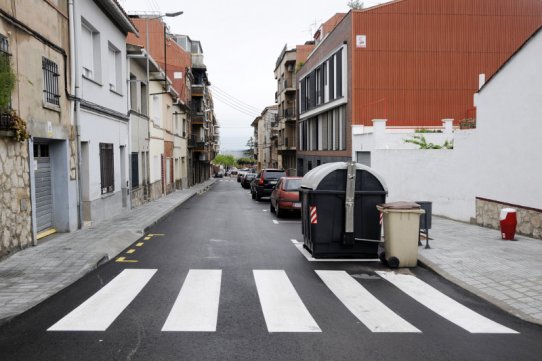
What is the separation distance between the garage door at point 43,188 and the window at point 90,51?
11.6 feet

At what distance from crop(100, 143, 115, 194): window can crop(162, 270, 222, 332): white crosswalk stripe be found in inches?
353

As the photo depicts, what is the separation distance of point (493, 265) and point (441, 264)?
91 centimetres

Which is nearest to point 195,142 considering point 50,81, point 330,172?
point 50,81

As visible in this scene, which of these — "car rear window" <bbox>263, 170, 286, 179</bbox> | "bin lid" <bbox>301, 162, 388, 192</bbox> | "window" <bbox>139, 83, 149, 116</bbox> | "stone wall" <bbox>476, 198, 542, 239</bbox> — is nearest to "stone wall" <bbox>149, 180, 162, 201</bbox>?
"window" <bbox>139, 83, 149, 116</bbox>

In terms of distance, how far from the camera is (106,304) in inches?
260

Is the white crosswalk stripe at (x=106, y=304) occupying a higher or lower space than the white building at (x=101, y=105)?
lower

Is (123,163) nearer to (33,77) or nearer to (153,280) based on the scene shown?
(33,77)

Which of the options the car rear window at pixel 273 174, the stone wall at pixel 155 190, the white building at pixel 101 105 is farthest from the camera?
the car rear window at pixel 273 174

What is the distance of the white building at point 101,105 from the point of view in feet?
46.7

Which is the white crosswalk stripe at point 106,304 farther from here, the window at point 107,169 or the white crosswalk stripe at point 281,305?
the window at point 107,169

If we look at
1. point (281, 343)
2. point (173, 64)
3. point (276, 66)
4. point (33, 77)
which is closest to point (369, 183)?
point (281, 343)

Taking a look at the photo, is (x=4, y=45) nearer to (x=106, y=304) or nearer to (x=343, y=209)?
(x=106, y=304)

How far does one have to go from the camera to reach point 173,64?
4512 cm

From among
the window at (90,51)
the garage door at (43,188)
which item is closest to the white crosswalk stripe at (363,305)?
the garage door at (43,188)
